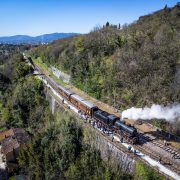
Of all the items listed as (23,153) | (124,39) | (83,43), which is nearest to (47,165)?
(23,153)

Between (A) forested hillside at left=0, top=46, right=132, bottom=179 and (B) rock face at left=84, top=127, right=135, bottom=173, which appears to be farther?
(A) forested hillside at left=0, top=46, right=132, bottom=179

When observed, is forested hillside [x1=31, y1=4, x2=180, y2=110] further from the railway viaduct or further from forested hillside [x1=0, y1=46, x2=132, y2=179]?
forested hillside [x1=0, y1=46, x2=132, y2=179]

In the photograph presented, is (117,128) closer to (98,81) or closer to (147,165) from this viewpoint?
(147,165)

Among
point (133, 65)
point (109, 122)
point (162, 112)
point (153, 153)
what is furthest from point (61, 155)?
point (133, 65)

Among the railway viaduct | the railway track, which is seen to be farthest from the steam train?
the railway viaduct

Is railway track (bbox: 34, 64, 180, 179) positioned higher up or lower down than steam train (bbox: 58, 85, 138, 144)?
lower down

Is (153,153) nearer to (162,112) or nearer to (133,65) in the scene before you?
(162,112)

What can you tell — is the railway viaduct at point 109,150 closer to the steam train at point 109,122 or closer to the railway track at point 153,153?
the railway track at point 153,153

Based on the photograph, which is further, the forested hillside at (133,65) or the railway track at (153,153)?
the forested hillside at (133,65)

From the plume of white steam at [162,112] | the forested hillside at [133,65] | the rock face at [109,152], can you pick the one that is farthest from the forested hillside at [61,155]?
the forested hillside at [133,65]
